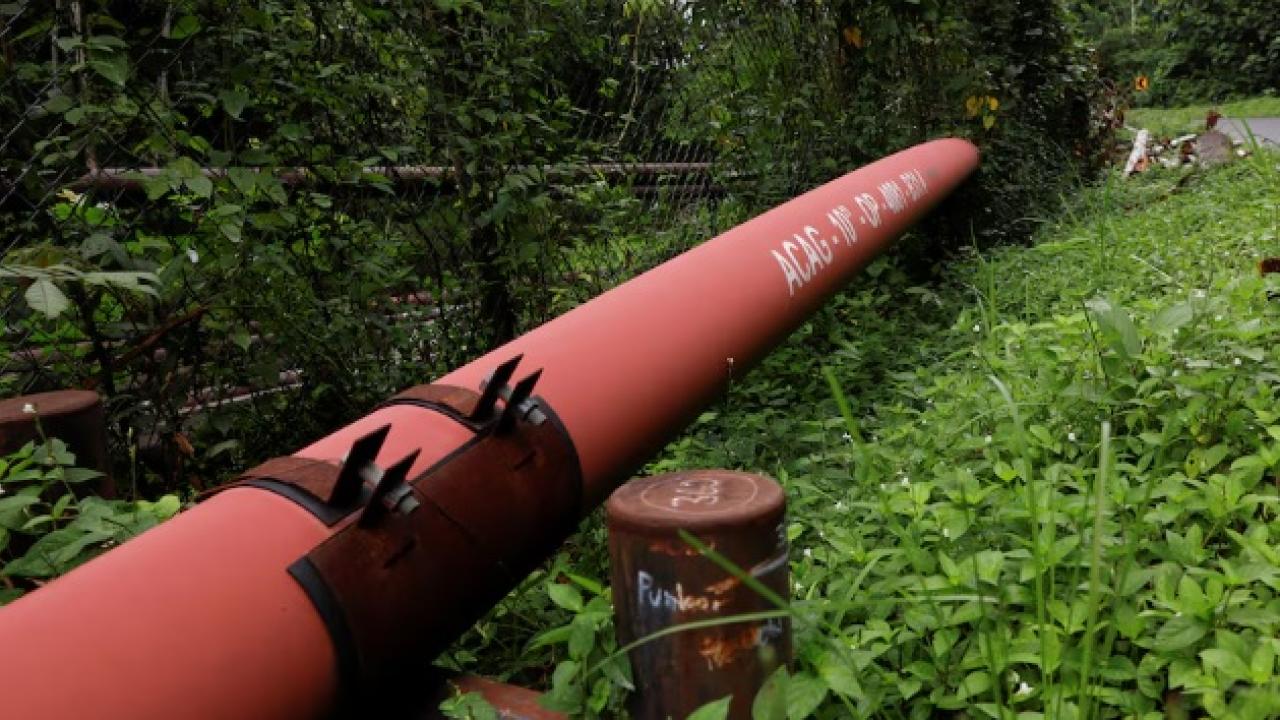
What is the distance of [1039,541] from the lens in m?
1.42

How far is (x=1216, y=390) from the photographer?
175 centimetres

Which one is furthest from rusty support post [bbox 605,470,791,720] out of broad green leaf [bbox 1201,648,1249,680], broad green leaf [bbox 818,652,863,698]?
broad green leaf [bbox 1201,648,1249,680]

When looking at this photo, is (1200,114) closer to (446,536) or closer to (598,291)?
(598,291)

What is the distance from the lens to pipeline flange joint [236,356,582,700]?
104cm

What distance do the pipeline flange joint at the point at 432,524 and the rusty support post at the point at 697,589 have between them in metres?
0.22

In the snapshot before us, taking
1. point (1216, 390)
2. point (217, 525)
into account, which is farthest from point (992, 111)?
point (217, 525)

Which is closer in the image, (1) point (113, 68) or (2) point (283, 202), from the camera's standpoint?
(1) point (113, 68)

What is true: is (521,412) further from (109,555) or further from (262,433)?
(262,433)

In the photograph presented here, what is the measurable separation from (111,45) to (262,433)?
125 cm

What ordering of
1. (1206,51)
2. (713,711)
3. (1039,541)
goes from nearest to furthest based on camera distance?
(713,711)
(1039,541)
(1206,51)

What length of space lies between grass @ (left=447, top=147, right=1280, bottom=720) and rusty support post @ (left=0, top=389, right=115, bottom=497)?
83 centimetres

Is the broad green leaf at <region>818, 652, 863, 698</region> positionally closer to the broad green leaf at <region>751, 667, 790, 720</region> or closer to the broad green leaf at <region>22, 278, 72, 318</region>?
the broad green leaf at <region>751, 667, 790, 720</region>

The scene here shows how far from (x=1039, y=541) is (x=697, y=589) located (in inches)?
27.6

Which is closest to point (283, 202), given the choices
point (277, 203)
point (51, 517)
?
point (277, 203)
